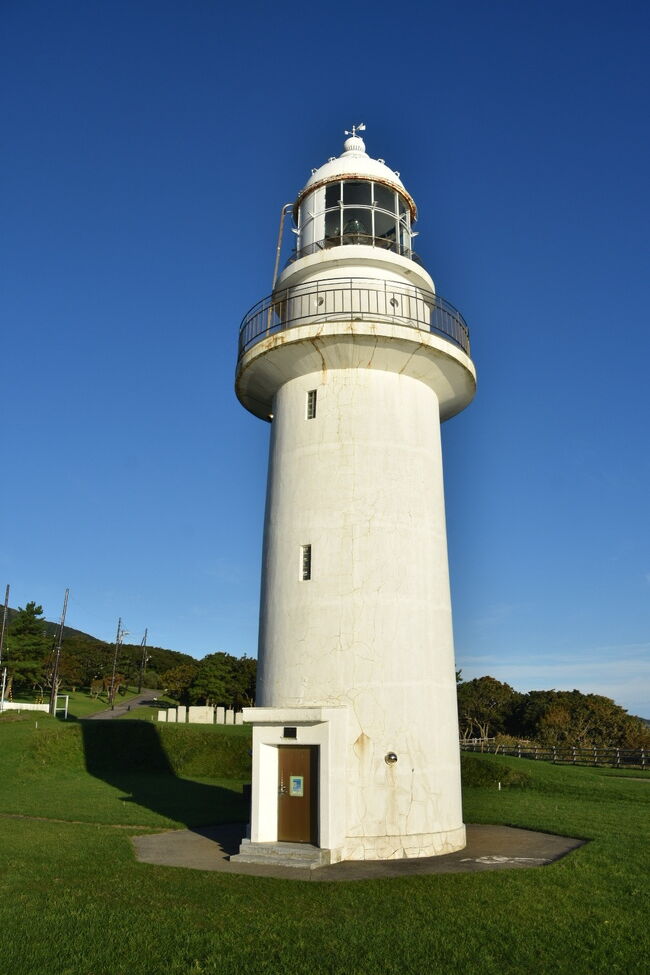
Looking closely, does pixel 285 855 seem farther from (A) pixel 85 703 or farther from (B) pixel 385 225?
(A) pixel 85 703

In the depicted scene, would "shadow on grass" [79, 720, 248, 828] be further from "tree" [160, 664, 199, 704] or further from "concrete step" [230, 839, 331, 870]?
"tree" [160, 664, 199, 704]

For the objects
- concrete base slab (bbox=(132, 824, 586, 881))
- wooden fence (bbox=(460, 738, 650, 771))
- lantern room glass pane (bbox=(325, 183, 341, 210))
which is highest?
lantern room glass pane (bbox=(325, 183, 341, 210))

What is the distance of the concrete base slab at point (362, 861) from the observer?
12.3 metres

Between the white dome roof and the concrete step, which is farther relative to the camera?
the white dome roof

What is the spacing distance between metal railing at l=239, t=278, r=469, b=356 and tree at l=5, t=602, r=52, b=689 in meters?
56.9

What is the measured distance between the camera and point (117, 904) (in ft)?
32.1

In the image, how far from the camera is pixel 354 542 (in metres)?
15.5

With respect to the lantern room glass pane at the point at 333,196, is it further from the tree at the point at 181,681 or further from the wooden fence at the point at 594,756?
the tree at the point at 181,681

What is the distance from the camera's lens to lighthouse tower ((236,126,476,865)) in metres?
14.0

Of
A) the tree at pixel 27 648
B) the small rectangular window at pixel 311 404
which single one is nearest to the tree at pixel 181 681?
the tree at pixel 27 648

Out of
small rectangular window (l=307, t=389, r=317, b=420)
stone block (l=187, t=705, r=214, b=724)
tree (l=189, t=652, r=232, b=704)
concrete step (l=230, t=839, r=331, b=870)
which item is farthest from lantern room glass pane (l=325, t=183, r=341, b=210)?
tree (l=189, t=652, r=232, b=704)

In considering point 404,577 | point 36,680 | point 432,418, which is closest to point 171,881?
point 404,577

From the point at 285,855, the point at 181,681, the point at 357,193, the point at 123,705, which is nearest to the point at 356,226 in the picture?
the point at 357,193

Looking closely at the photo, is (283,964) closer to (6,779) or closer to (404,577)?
(404,577)
